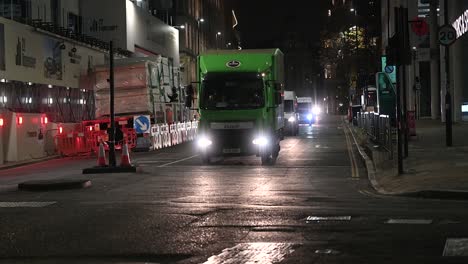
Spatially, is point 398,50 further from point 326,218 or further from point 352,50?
point 352,50

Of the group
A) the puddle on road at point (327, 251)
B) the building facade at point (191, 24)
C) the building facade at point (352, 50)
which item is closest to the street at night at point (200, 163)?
the puddle on road at point (327, 251)

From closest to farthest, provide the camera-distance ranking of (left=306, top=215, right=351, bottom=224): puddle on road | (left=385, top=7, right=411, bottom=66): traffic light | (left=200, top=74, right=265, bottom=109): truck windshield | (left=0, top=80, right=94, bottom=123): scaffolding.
Result: (left=306, top=215, right=351, bottom=224): puddle on road < (left=385, top=7, right=411, bottom=66): traffic light < (left=200, top=74, right=265, bottom=109): truck windshield < (left=0, top=80, right=94, bottom=123): scaffolding

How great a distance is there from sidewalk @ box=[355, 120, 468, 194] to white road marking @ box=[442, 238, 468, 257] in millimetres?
4664

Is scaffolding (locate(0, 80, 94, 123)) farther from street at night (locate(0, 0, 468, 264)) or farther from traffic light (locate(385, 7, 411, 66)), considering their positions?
traffic light (locate(385, 7, 411, 66))

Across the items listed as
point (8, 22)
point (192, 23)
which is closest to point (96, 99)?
point (8, 22)

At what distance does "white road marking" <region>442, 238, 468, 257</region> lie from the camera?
8047mm

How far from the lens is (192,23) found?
7962cm

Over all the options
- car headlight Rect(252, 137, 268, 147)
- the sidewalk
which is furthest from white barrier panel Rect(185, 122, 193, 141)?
car headlight Rect(252, 137, 268, 147)

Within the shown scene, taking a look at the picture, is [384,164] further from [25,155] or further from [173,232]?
[25,155]

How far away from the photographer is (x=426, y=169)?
1734cm

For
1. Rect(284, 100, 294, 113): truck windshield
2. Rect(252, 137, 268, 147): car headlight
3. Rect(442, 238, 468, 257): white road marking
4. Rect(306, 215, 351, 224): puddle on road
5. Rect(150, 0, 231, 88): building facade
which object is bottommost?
Rect(442, 238, 468, 257): white road marking

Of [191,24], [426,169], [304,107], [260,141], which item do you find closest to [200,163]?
[260,141]

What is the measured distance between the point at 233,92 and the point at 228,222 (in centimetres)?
1106

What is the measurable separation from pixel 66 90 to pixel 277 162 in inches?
675
